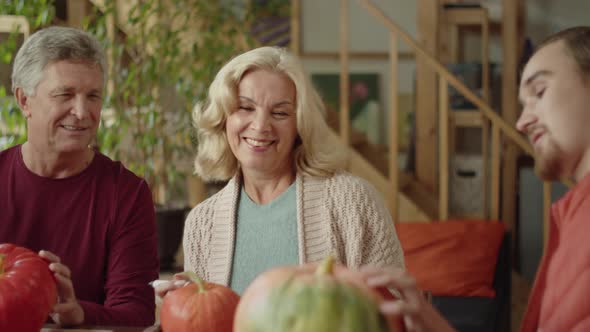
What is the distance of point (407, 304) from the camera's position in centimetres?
74

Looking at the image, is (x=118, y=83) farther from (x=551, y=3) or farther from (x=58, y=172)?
(x=551, y=3)

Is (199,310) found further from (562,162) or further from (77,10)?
(77,10)

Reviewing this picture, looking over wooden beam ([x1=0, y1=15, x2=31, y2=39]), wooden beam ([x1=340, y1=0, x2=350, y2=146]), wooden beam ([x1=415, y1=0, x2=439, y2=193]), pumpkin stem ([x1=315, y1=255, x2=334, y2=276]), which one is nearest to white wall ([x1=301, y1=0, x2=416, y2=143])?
wooden beam ([x1=415, y1=0, x2=439, y2=193])

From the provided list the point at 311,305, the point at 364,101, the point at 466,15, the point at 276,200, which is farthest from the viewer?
the point at 364,101

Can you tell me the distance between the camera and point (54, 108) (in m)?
1.51

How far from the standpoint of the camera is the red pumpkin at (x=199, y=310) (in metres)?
0.89

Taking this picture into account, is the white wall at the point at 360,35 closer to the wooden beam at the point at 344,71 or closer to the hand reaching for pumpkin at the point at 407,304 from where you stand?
the wooden beam at the point at 344,71

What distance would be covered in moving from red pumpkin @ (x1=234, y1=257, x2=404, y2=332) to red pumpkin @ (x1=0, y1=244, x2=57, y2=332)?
1.09 feet

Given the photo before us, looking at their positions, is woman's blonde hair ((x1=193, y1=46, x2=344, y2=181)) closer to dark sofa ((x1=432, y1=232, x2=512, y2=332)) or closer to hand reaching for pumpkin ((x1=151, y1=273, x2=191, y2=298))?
hand reaching for pumpkin ((x1=151, y1=273, x2=191, y2=298))

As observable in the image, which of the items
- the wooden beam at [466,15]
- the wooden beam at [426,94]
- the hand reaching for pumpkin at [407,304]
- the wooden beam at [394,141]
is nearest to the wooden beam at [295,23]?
the wooden beam at [394,141]

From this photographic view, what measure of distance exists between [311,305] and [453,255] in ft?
9.55

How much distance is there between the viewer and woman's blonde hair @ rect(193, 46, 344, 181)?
156 cm

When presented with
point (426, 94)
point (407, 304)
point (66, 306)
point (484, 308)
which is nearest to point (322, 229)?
point (66, 306)

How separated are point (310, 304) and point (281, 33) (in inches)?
201
